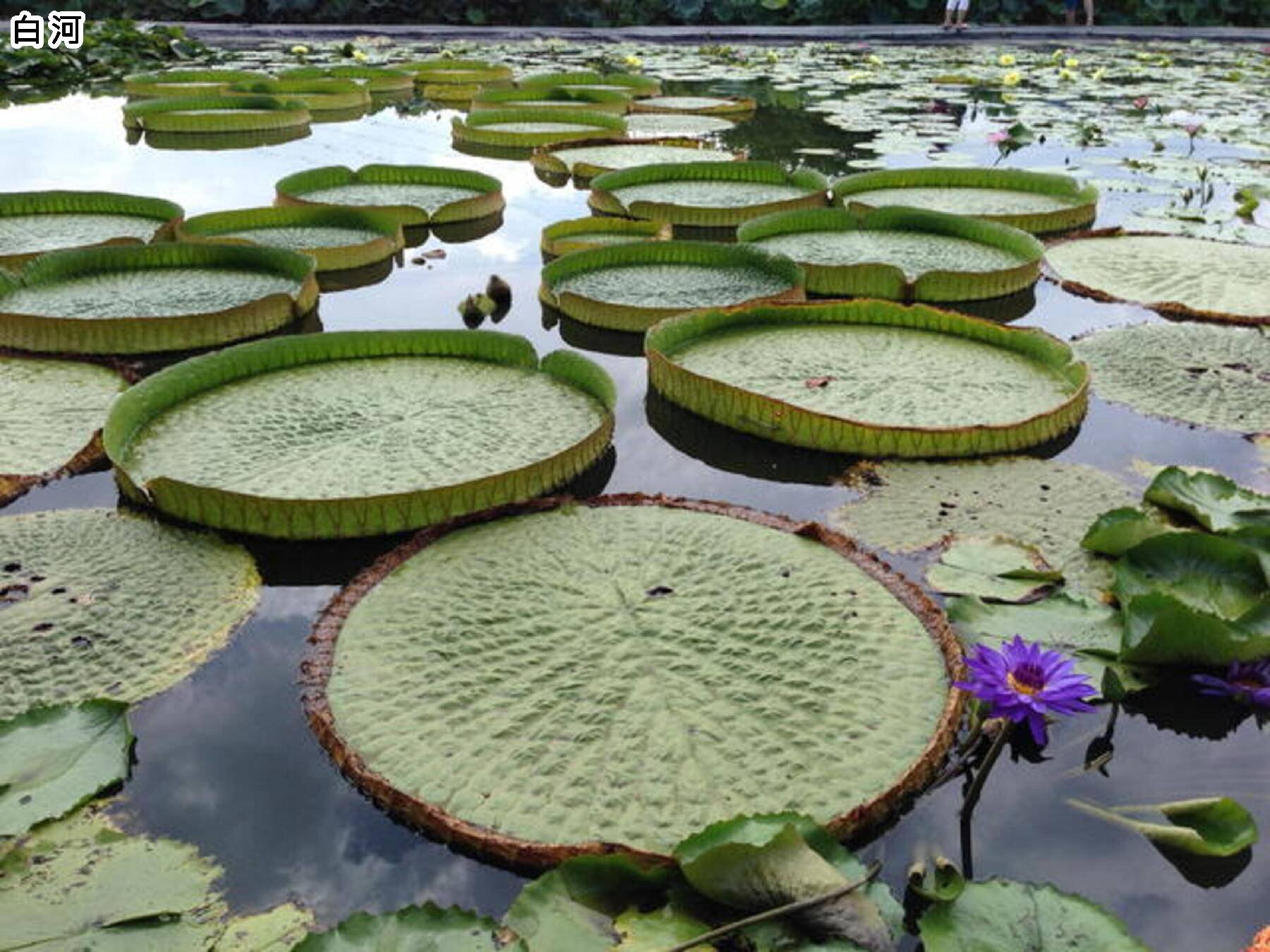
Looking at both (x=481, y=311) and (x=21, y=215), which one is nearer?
(x=481, y=311)

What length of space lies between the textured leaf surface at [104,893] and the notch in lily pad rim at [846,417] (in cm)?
144

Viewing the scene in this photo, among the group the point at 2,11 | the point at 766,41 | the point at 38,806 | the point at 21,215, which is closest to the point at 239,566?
the point at 38,806

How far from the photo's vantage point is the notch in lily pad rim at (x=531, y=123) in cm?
594

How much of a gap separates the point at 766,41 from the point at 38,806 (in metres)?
12.3

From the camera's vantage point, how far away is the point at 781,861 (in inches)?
43.9

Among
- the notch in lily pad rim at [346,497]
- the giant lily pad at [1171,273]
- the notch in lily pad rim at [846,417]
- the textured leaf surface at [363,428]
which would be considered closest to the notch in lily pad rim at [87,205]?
the notch in lily pad rim at [346,497]

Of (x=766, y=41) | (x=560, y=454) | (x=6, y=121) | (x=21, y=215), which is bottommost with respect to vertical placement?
(x=560, y=454)

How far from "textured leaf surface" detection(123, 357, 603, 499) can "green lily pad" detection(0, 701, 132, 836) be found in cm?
58

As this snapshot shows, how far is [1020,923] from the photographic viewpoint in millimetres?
1128

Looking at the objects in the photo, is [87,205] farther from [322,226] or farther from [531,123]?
[531,123]

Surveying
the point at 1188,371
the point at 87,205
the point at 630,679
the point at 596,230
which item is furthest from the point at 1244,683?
the point at 87,205

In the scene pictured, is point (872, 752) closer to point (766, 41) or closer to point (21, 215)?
point (21, 215)

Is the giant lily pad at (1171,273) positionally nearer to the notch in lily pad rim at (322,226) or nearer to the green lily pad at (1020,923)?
the notch in lily pad rim at (322,226)

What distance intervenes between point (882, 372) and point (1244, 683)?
3.90 ft
